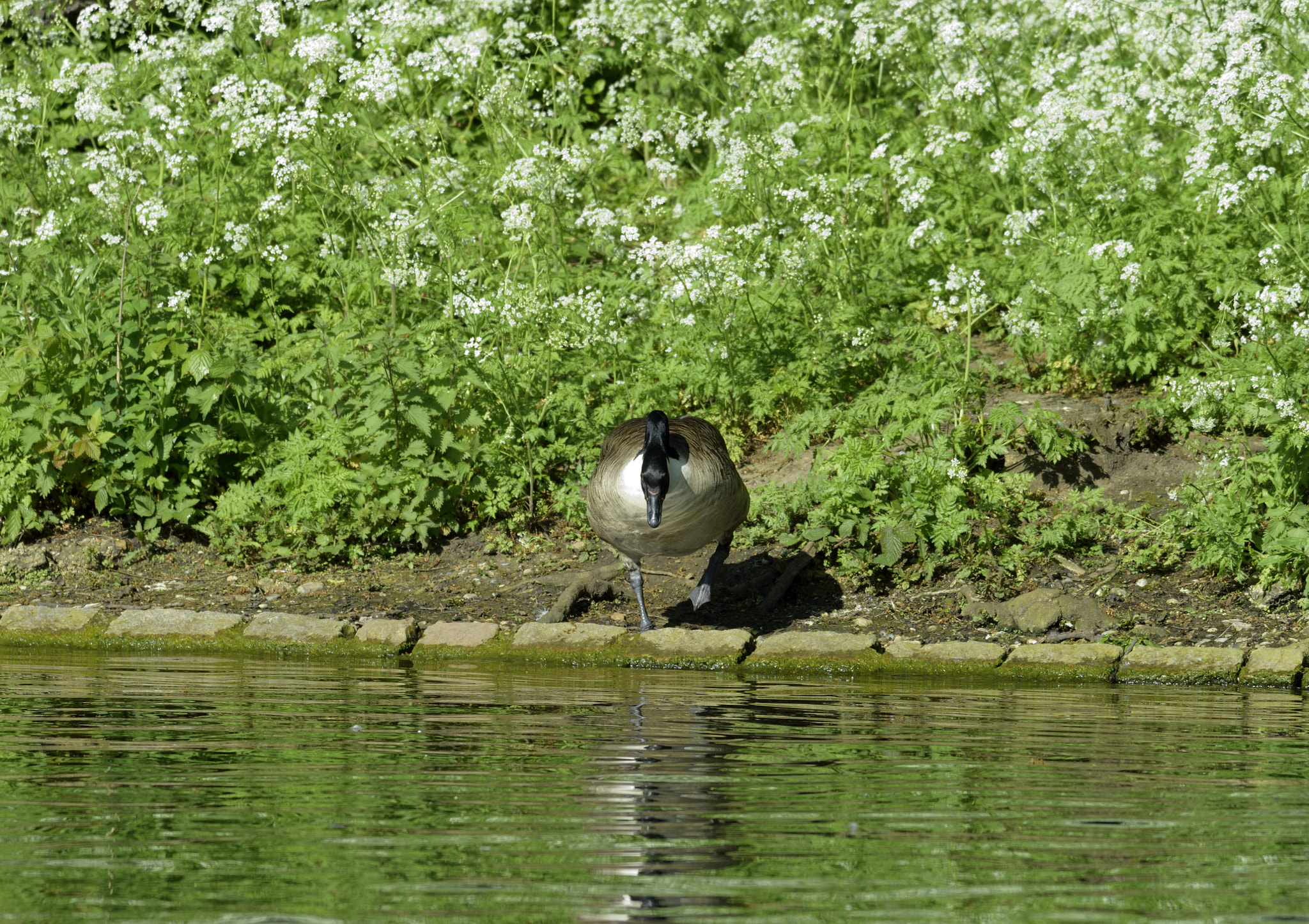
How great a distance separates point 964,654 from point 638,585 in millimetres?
1963

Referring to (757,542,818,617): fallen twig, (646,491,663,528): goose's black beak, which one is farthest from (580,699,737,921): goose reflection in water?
(757,542,818,617): fallen twig

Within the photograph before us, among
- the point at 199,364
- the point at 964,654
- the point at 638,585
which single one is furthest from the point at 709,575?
→ the point at 199,364

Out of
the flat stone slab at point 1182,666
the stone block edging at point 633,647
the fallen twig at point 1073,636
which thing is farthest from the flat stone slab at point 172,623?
the flat stone slab at point 1182,666

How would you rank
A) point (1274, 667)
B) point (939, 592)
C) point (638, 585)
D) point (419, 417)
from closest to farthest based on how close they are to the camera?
point (1274, 667), point (638, 585), point (939, 592), point (419, 417)

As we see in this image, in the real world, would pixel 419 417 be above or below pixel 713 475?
above

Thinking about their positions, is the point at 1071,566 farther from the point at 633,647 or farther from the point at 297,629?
the point at 297,629

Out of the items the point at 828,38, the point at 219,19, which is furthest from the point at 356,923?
the point at 828,38

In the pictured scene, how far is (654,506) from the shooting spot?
8383 millimetres

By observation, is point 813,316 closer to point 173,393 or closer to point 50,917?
point 173,393

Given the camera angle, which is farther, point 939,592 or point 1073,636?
point 939,592

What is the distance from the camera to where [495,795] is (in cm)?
469

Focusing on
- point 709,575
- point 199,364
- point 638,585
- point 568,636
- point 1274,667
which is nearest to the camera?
point 1274,667

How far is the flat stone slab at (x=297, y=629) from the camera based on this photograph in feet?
28.9

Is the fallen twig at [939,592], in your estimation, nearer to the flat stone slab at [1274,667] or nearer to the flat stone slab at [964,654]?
the flat stone slab at [964,654]
